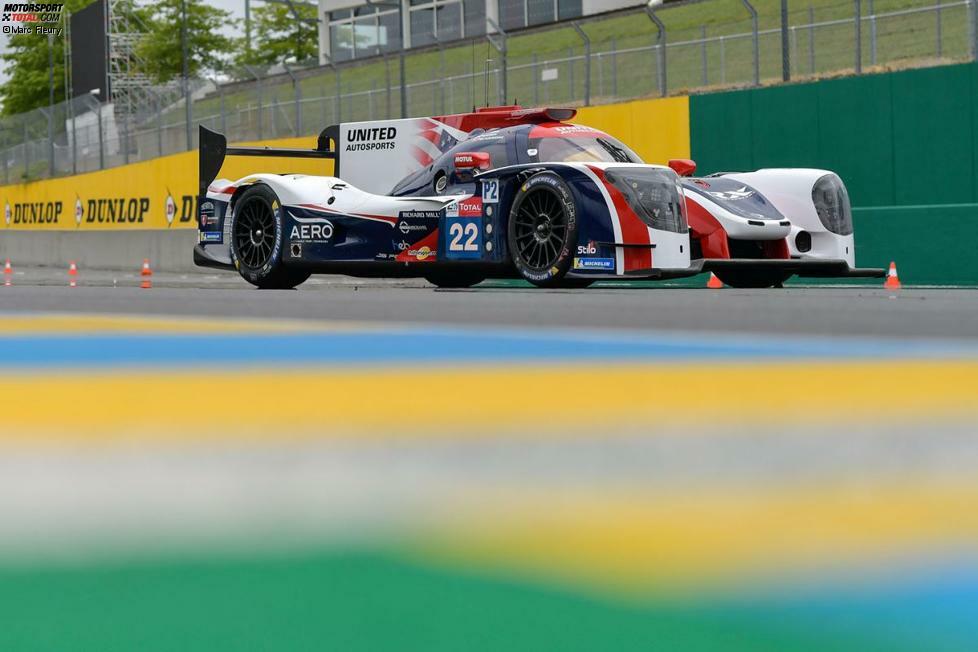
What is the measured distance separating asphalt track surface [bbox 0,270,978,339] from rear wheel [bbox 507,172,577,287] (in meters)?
0.24

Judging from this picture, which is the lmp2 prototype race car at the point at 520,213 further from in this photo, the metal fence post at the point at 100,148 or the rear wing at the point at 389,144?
the metal fence post at the point at 100,148

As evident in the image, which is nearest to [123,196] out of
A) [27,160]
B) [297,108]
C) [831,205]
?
[27,160]

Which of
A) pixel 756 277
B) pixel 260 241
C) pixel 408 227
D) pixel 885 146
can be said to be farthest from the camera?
pixel 885 146

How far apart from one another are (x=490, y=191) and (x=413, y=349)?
6.07 metres

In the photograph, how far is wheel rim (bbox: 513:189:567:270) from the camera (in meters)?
13.2

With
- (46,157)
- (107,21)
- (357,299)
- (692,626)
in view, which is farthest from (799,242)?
(107,21)

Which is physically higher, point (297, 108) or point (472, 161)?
point (297, 108)

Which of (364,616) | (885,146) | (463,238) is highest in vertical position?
(885,146)

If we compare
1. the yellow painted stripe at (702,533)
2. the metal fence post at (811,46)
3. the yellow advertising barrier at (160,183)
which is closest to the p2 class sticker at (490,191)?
the yellow advertising barrier at (160,183)

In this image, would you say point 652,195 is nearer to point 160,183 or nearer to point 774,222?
point 774,222

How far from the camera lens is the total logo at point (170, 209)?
3438cm

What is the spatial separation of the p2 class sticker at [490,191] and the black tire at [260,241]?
2715 mm

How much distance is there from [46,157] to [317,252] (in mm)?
28469

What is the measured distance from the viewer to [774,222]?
45.6ft
